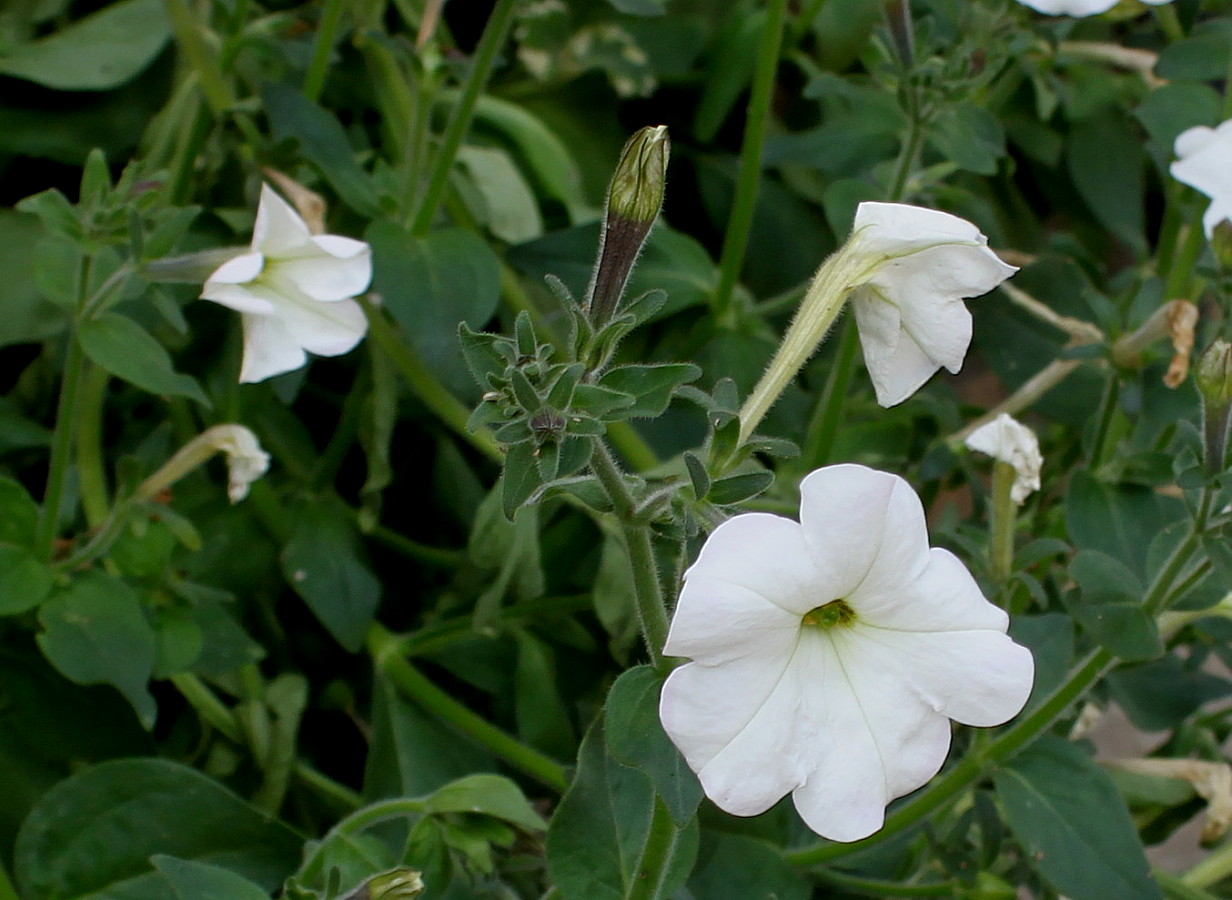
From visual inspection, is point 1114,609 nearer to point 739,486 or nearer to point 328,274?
point 739,486

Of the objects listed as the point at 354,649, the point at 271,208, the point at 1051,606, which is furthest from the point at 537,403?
the point at 1051,606

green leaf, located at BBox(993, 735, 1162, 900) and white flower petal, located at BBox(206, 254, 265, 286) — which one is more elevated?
white flower petal, located at BBox(206, 254, 265, 286)

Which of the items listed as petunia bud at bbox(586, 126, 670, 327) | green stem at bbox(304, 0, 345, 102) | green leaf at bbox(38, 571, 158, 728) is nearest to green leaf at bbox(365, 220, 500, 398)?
green stem at bbox(304, 0, 345, 102)

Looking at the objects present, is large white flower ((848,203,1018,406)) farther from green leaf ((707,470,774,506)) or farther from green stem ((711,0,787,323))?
green stem ((711,0,787,323))

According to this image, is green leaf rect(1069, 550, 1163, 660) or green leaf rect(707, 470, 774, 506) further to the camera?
green leaf rect(1069, 550, 1163, 660)

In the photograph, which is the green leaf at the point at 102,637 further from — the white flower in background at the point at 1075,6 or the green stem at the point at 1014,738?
Answer: the white flower in background at the point at 1075,6

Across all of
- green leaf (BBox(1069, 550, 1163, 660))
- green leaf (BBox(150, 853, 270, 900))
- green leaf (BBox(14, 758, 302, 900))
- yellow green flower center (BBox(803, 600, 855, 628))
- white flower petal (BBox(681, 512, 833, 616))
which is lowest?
green leaf (BBox(14, 758, 302, 900))
